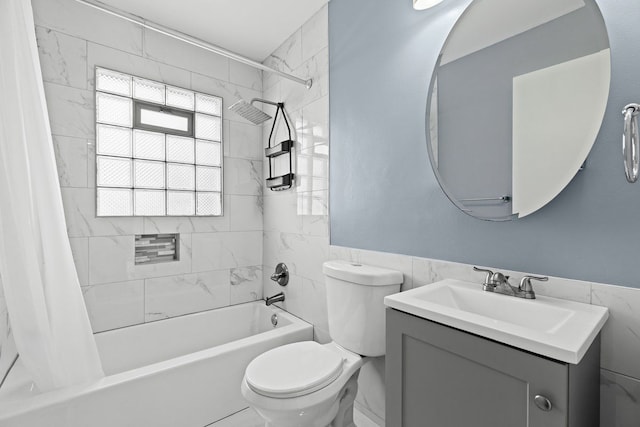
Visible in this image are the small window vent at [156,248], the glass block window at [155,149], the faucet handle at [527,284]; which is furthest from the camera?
the small window vent at [156,248]

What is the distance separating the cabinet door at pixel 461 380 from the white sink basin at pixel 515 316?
28 mm

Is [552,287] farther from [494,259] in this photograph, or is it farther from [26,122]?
[26,122]

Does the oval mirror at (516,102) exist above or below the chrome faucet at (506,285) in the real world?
above

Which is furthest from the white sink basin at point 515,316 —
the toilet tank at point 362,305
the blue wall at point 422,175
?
the toilet tank at point 362,305

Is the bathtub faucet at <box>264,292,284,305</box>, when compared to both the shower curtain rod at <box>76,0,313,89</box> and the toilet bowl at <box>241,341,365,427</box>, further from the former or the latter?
the shower curtain rod at <box>76,0,313,89</box>

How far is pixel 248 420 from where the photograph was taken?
173cm

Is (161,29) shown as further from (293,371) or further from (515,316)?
(515,316)

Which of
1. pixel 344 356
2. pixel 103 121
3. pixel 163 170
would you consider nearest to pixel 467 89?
pixel 344 356

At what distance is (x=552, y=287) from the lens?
1.04 meters

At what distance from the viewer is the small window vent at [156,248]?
2203 millimetres

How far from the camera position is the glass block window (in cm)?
206

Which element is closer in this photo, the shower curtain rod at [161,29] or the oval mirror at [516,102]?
the oval mirror at [516,102]

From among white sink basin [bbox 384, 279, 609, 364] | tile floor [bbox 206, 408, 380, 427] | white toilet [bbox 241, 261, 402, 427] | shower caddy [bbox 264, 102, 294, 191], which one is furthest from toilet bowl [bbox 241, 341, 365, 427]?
shower caddy [bbox 264, 102, 294, 191]

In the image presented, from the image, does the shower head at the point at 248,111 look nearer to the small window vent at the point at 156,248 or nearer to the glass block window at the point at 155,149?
the glass block window at the point at 155,149
